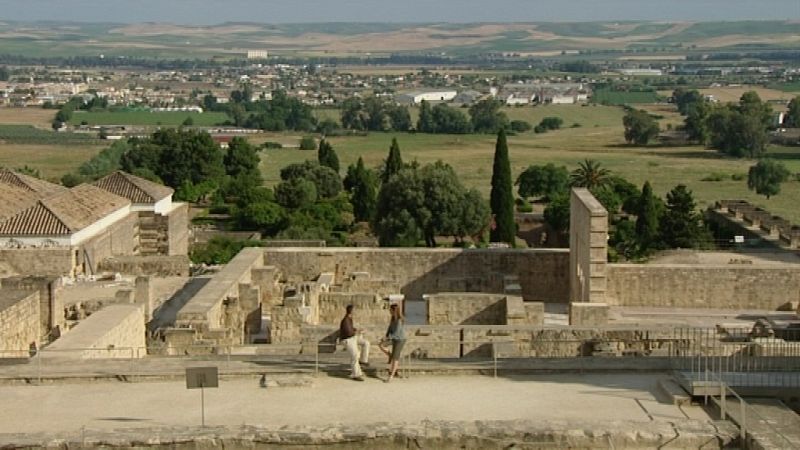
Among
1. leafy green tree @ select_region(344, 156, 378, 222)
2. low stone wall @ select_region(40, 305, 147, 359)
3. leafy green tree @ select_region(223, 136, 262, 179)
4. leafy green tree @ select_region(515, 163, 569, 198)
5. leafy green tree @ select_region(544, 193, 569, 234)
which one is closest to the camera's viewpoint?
low stone wall @ select_region(40, 305, 147, 359)

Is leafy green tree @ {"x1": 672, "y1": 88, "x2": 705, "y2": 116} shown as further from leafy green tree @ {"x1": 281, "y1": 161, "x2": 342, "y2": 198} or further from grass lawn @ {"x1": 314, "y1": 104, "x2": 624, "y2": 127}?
leafy green tree @ {"x1": 281, "y1": 161, "x2": 342, "y2": 198}

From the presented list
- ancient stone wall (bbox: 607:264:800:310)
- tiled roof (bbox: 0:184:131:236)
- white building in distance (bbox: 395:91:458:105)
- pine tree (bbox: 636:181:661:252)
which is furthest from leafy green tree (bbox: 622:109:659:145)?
ancient stone wall (bbox: 607:264:800:310)

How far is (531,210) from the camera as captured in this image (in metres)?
58.5

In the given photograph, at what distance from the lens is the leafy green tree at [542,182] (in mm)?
64938

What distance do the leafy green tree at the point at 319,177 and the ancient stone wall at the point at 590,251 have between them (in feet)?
134

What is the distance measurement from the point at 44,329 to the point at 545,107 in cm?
14744

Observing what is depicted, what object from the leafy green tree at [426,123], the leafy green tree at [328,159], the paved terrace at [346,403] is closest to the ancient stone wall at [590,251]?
the paved terrace at [346,403]

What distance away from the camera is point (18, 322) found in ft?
58.3

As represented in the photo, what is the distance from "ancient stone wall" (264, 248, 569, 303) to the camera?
22.4m

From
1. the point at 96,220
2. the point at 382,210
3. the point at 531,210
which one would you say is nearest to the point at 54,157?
the point at 531,210

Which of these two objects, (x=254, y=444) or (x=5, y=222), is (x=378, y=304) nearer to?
(x=254, y=444)

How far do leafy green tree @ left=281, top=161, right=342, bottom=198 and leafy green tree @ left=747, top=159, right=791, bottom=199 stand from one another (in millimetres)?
22727

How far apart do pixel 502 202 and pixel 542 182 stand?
68.9ft

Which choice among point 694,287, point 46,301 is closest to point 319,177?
point 694,287
